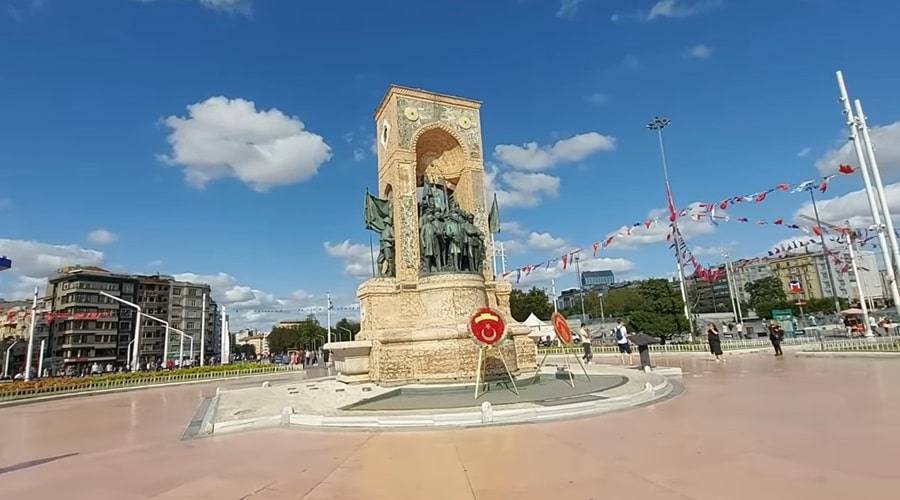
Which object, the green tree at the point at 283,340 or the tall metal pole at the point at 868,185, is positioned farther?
the green tree at the point at 283,340

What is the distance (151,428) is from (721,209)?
2552 cm

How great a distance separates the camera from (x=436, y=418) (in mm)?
8664

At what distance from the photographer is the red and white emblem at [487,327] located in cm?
1215

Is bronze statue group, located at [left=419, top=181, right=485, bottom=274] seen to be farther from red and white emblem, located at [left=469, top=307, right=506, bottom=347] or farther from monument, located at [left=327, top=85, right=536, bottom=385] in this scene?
red and white emblem, located at [left=469, top=307, right=506, bottom=347]

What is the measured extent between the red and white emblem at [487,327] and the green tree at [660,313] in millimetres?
28087

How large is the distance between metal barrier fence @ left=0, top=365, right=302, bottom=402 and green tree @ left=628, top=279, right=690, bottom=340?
90.0ft

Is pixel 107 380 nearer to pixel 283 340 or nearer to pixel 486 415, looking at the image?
pixel 486 415

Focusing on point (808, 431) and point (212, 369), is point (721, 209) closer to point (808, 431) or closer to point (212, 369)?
point (808, 431)

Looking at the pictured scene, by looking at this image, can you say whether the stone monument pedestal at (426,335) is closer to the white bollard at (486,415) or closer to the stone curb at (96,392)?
the white bollard at (486,415)

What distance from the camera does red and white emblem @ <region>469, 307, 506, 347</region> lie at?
39.9 feet

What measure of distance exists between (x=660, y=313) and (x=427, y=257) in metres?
28.2

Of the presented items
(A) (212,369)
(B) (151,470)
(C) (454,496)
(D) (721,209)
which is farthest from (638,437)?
(A) (212,369)

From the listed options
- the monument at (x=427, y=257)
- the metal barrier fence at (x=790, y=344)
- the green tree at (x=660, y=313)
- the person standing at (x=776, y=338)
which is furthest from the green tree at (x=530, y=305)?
the monument at (x=427, y=257)

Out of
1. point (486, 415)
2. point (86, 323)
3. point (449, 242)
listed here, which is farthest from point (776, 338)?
point (86, 323)
